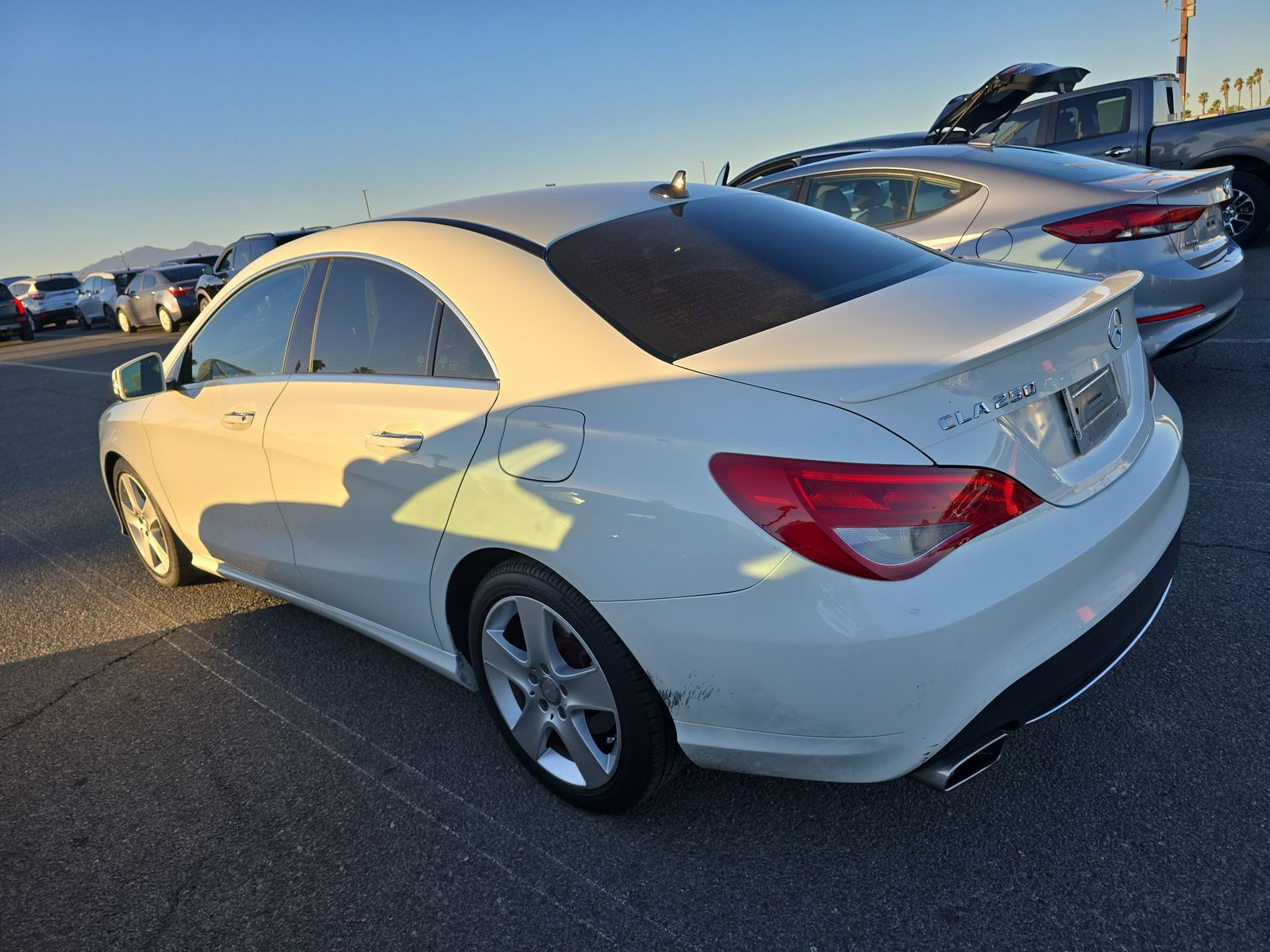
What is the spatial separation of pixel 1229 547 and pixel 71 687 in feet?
14.8

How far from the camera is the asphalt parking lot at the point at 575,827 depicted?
2.10 metres

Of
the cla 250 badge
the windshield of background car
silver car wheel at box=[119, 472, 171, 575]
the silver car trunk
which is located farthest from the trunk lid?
silver car wheel at box=[119, 472, 171, 575]

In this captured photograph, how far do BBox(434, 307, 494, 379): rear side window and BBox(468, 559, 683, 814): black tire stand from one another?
55cm

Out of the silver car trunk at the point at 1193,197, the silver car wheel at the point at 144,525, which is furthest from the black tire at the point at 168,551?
the silver car trunk at the point at 1193,197

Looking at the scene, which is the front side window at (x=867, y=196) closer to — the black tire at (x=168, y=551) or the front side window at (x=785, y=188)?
the front side window at (x=785, y=188)

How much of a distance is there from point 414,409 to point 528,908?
54.1 inches

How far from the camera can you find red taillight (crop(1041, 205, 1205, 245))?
4.71 meters

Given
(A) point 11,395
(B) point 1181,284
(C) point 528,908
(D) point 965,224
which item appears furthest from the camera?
(A) point 11,395

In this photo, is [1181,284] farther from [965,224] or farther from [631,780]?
[631,780]

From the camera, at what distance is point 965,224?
532cm

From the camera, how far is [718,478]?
1984 millimetres

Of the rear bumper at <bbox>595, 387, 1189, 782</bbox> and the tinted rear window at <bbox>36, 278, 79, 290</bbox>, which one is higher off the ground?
the tinted rear window at <bbox>36, 278, 79, 290</bbox>

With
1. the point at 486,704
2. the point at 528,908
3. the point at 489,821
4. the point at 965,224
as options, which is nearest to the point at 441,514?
the point at 486,704

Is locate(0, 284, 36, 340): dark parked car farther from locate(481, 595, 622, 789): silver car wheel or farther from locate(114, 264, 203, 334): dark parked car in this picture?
locate(481, 595, 622, 789): silver car wheel
